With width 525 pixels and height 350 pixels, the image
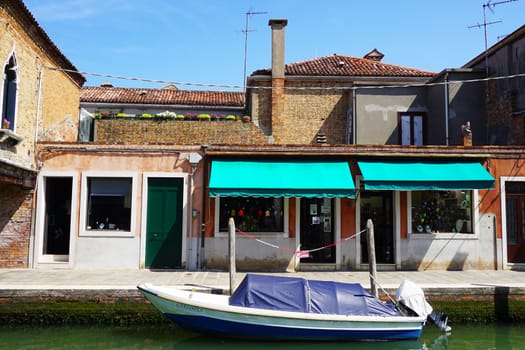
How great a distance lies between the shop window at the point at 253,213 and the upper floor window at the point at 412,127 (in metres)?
8.03

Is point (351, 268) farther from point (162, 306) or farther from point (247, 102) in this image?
point (247, 102)

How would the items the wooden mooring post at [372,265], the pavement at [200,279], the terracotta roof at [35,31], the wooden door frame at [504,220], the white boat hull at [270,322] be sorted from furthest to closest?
the wooden door frame at [504,220]
the terracotta roof at [35,31]
the pavement at [200,279]
the wooden mooring post at [372,265]
the white boat hull at [270,322]

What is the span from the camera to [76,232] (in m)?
12.4

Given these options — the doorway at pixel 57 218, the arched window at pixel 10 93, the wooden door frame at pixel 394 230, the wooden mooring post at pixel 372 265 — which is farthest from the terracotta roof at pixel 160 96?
the wooden mooring post at pixel 372 265

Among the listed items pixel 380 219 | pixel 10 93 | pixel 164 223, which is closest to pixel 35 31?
pixel 10 93

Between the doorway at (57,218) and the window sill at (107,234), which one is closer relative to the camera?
the window sill at (107,234)

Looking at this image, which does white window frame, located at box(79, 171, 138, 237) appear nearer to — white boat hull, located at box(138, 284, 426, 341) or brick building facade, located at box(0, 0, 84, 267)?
brick building facade, located at box(0, 0, 84, 267)

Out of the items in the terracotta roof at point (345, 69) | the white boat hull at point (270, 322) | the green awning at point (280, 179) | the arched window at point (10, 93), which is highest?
the terracotta roof at point (345, 69)

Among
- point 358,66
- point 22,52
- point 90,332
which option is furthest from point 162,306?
point 358,66

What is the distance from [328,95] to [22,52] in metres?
12.3

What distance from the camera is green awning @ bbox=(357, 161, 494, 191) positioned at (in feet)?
39.1

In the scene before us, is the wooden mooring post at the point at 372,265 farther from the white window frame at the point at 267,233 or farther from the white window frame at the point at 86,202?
the white window frame at the point at 86,202

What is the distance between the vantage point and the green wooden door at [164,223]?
40.9 ft

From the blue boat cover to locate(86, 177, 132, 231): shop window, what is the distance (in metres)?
5.29
